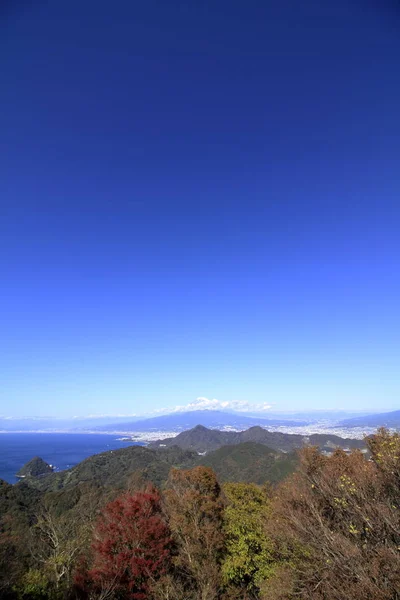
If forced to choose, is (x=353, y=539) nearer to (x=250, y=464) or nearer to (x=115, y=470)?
(x=250, y=464)

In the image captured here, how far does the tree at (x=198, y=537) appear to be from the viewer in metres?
14.1

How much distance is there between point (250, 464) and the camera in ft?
305

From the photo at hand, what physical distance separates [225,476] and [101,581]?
84032mm

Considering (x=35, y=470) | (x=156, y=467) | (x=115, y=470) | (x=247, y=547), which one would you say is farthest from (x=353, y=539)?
(x=35, y=470)

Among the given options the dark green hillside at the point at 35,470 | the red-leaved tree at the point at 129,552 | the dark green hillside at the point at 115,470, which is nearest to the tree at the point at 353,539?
the red-leaved tree at the point at 129,552

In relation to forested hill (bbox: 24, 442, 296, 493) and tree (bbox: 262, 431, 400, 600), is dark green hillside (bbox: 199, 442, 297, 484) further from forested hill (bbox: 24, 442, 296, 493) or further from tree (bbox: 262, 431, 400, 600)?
tree (bbox: 262, 431, 400, 600)

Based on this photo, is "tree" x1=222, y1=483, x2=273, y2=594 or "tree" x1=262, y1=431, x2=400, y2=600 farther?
"tree" x1=222, y1=483, x2=273, y2=594

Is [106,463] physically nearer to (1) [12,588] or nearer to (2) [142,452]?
(2) [142,452]

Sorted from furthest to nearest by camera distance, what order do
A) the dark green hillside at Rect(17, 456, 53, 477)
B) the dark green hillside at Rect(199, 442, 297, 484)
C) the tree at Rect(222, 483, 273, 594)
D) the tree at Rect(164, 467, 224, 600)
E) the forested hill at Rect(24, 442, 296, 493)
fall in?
the dark green hillside at Rect(17, 456, 53, 477)
the forested hill at Rect(24, 442, 296, 493)
the dark green hillside at Rect(199, 442, 297, 484)
the tree at Rect(222, 483, 273, 594)
the tree at Rect(164, 467, 224, 600)

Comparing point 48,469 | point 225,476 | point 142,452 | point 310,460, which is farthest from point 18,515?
point 48,469

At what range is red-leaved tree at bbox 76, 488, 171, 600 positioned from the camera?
13.4m

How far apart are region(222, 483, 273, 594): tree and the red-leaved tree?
3.66 metres

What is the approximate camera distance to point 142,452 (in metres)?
107

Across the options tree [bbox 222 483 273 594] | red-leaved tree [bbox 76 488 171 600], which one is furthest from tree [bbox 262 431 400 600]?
red-leaved tree [bbox 76 488 171 600]
